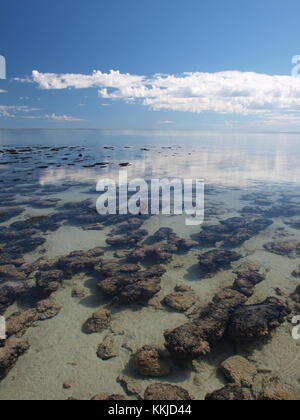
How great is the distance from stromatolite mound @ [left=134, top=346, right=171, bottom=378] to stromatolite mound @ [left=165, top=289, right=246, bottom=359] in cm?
33

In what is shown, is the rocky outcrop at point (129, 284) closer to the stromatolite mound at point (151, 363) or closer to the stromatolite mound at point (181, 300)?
the stromatolite mound at point (181, 300)

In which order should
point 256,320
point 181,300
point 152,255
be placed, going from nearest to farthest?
1. point 256,320
2. point 181,300
3. point 152,255

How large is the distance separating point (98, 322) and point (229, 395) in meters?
3.94

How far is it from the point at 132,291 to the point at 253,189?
2019 cm

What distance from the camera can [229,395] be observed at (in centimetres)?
532

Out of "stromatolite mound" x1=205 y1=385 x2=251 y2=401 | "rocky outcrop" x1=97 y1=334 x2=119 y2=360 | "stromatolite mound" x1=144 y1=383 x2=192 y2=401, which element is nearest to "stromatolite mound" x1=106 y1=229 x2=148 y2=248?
"rocky outcrop" x1=97 y1=334 x2=119 y2=360

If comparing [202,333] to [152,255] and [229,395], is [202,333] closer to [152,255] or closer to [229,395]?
[229,395]

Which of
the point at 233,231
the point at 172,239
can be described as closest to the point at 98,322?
the point at 172,239

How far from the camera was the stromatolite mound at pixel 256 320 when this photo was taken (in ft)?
21.4

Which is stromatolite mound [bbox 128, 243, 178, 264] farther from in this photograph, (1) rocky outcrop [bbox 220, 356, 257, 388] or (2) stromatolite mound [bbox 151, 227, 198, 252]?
(1) rocky outcrop [bbox 220, 356, 257, 388]

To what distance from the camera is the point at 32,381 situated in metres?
5.88
